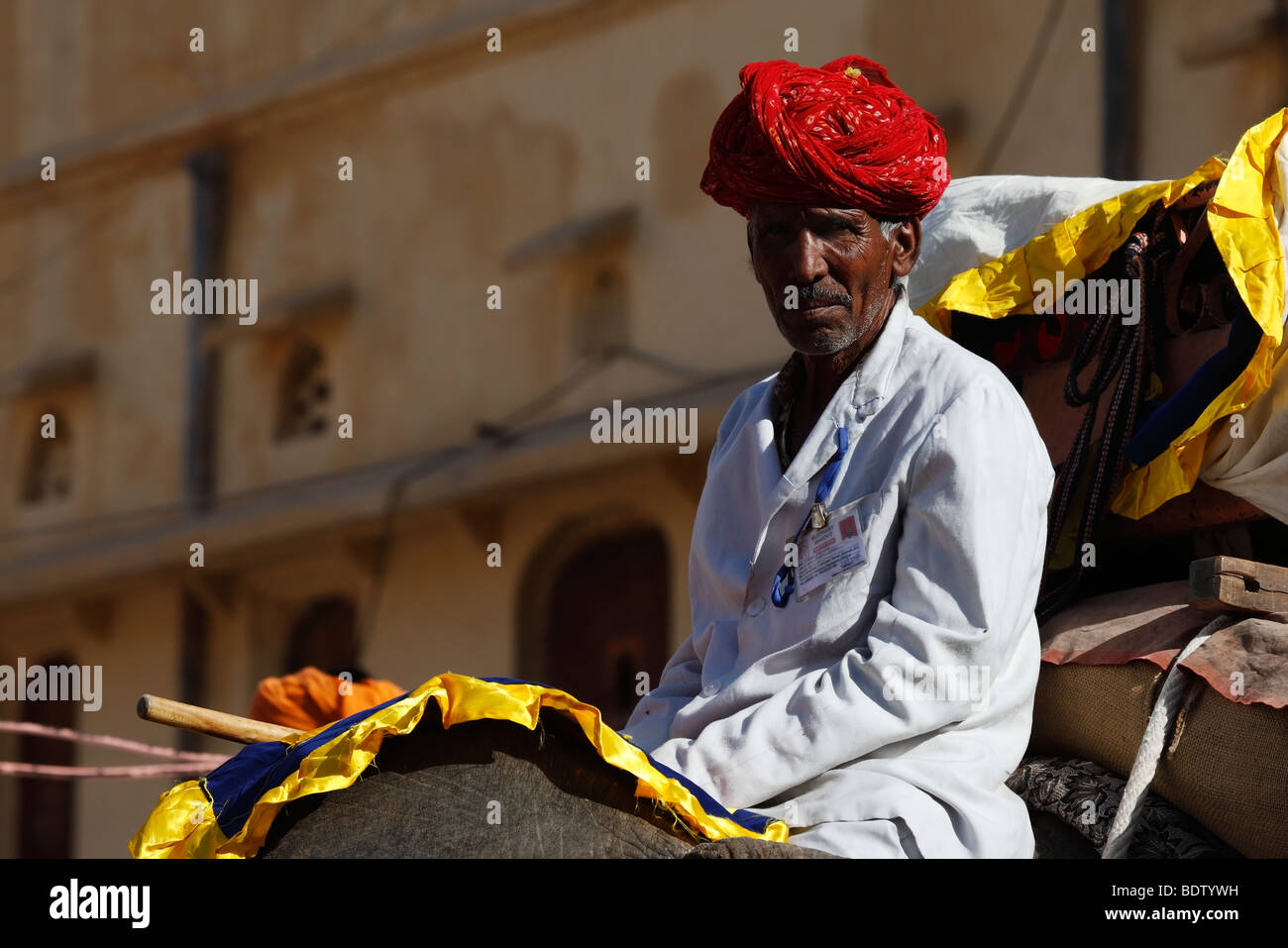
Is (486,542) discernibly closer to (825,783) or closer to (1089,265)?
(1089,265)

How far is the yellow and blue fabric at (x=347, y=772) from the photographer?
2.83m

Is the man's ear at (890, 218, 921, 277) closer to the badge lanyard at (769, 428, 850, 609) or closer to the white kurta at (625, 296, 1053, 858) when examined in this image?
the white kurta at (625, 296, 1053, 858)

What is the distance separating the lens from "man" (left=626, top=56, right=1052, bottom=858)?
3230 mm

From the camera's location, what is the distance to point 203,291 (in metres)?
14.4

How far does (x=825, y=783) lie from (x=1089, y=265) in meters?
1.40

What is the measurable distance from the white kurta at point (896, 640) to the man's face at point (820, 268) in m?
0.08

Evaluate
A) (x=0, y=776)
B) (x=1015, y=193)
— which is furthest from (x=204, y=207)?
(x=1015, y=193)

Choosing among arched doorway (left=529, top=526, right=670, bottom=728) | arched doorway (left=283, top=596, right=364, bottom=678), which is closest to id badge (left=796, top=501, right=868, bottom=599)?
arched doorway (left=529, top=526, right=670, bottom=728)

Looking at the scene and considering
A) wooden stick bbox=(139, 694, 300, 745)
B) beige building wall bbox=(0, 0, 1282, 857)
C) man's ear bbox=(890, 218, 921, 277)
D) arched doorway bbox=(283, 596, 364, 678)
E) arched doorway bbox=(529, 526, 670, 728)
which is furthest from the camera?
arched doorway bbox=(283, 596, 364, 678)

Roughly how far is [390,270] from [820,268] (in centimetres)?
991

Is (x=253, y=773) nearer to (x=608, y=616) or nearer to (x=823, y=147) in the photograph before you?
(x=823, y=147)

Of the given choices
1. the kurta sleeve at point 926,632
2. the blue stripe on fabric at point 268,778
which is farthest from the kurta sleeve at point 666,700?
the blue stripe on fabric at point 268,778

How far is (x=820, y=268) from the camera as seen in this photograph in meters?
3.52

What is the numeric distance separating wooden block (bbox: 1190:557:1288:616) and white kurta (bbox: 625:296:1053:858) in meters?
0.32
